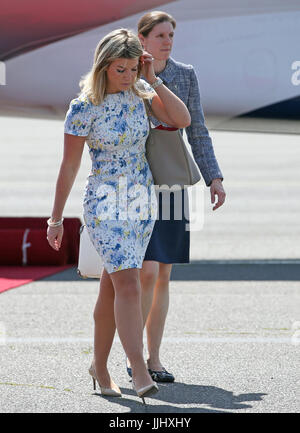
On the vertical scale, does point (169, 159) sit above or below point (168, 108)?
below

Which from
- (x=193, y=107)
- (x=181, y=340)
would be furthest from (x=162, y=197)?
(x=181, y=340)

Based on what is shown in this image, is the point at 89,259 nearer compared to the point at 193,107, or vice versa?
the point at 89,259

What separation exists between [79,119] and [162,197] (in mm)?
635

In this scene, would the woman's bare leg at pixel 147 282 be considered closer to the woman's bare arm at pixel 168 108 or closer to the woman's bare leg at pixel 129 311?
the woman's bare leg at pixel 129 311

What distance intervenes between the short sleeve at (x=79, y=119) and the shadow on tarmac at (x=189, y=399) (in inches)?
46.7

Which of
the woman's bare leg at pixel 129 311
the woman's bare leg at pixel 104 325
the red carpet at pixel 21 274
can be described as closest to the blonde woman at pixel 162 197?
the woman's bare leg at pixel 104 325

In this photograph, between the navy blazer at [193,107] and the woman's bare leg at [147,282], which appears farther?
the navy blazer at [193,107]

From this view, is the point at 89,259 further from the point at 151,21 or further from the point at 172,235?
the point at 151,21

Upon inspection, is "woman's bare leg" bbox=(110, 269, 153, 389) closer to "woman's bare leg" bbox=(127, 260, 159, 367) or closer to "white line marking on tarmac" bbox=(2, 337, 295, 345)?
"woman's bare leg" bbox=(127, 260, 159, 367)

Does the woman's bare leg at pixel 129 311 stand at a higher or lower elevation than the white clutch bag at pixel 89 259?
lower

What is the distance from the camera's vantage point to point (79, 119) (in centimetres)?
420

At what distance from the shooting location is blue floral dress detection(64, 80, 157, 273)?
166 inches

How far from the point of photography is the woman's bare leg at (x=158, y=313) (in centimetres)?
495

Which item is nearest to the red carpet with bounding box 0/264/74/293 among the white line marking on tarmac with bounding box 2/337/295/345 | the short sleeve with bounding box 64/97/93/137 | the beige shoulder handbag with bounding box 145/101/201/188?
the white line marking on tarmac with bounding box 2/337/295/345
